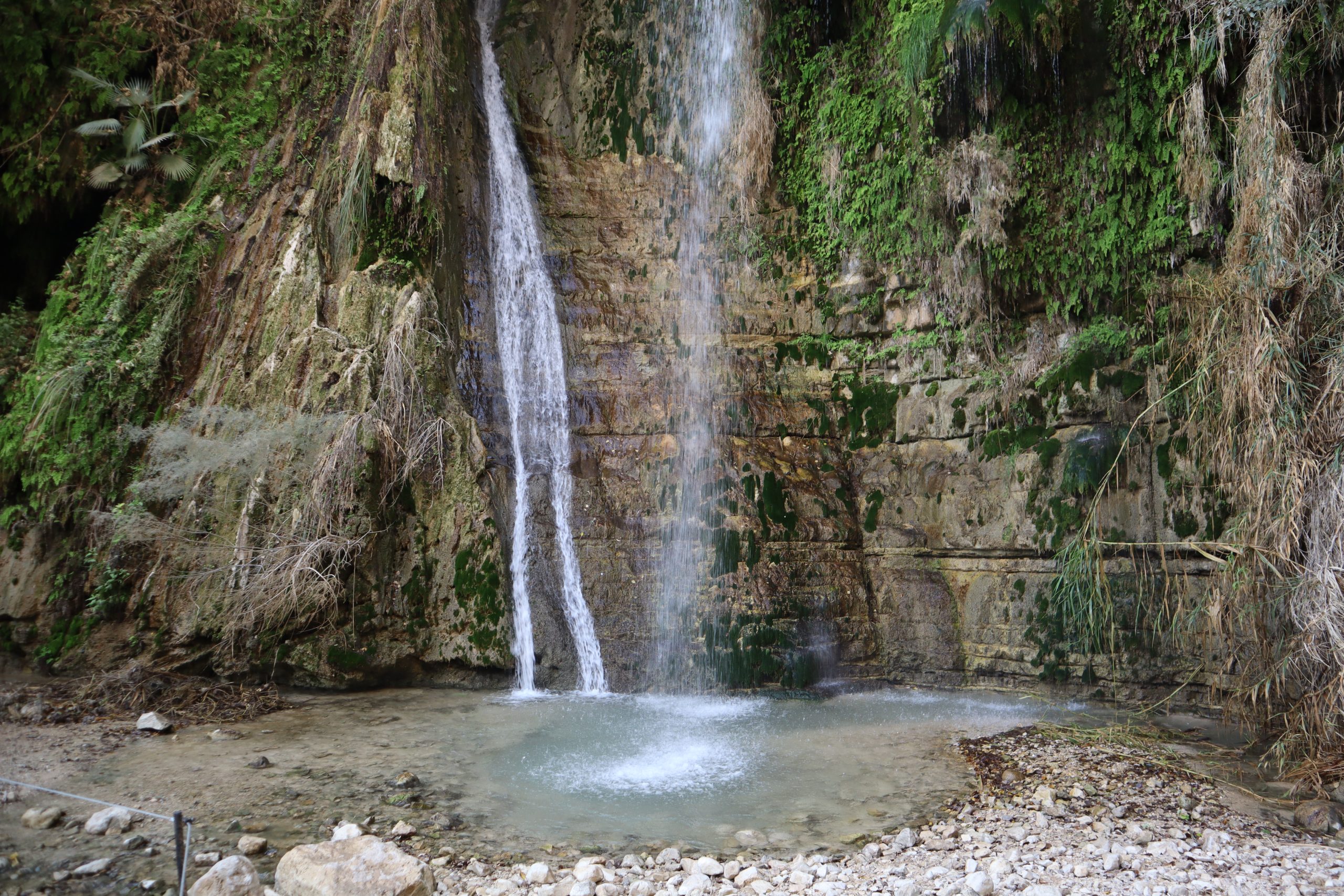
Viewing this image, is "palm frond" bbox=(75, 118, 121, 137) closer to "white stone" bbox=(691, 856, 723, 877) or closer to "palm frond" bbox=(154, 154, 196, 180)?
"palm frond" bbox=(154, 154, 196, 180)

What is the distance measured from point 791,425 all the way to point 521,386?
9.29ft

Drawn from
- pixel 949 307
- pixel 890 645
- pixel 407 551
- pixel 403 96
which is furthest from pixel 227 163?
pixel 890 645

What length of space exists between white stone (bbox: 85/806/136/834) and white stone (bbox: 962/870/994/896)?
387 cm

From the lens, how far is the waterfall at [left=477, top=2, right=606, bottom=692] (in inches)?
293

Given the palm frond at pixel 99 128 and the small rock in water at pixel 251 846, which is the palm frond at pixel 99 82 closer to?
the palm frond at pixel 99 128

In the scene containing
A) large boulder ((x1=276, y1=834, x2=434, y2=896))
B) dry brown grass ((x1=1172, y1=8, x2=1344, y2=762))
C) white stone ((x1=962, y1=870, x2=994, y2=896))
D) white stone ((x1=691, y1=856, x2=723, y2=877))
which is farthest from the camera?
dry brown grass ((x1=1172, y1=8, x2=1344, y2=762))

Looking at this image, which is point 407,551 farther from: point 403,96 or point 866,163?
point 866,163

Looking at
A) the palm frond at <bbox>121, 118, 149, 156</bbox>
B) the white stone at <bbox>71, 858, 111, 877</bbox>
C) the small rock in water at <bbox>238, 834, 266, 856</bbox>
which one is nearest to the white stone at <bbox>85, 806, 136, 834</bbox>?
the white stone at <bbox>71, 858, 111, 877</bbox>

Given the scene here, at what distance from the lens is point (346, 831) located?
13.0 feet

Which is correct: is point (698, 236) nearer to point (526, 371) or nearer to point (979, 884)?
point (526, 371)

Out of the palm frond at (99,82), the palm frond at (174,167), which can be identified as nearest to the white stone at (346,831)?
the palm frond at (174,167)

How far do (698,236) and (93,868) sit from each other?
7.68 meters

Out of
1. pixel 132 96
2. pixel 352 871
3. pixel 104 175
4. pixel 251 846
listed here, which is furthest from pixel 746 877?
pixel 132 96

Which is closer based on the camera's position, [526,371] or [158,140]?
[526,371]
